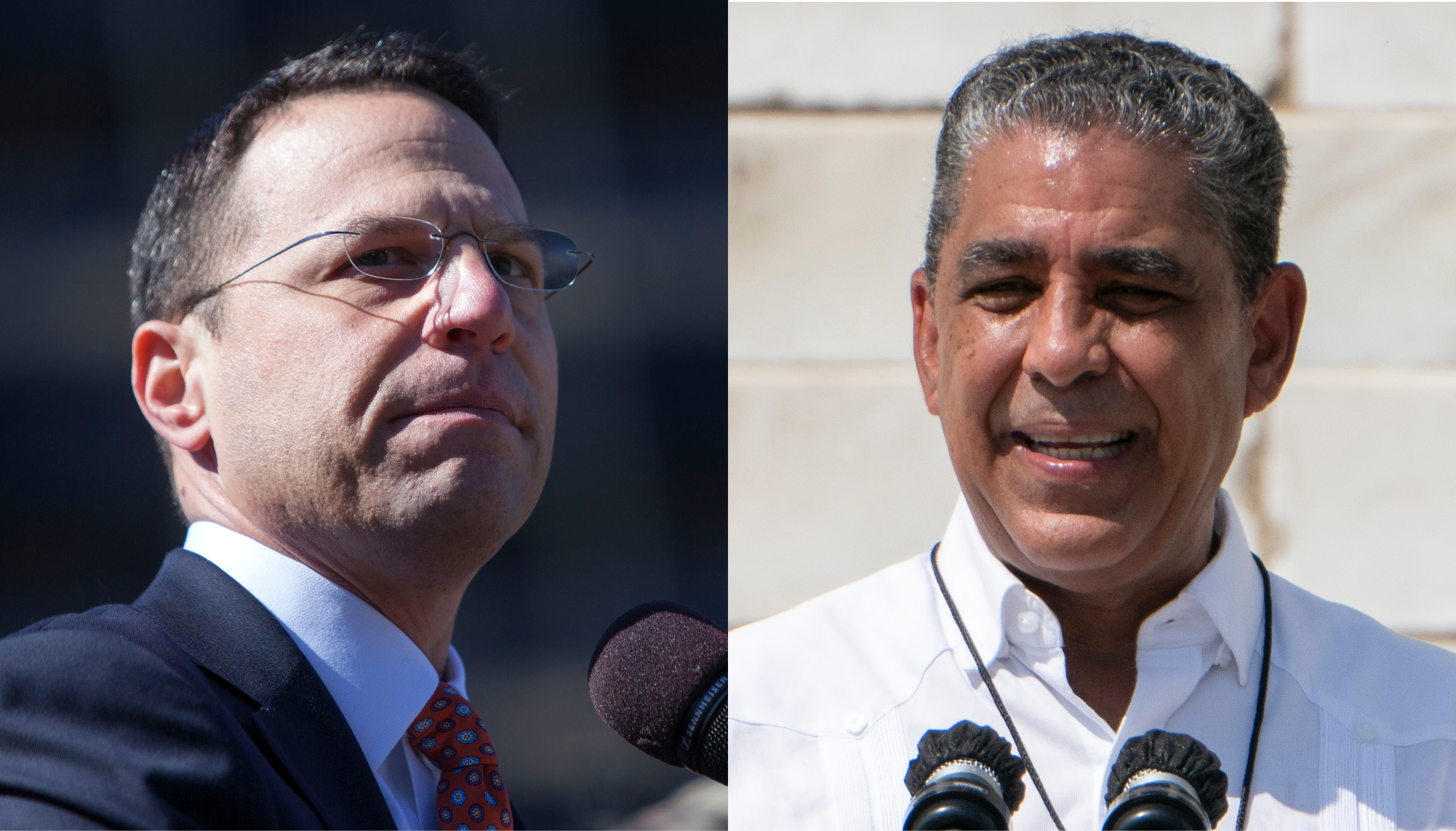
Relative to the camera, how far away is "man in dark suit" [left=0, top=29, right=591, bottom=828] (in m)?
2.02

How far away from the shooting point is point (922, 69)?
280cm

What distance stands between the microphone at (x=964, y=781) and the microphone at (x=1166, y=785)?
109 millimetres

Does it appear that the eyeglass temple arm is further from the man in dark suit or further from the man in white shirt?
the man in white shirt

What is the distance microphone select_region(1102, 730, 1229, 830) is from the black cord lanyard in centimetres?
78

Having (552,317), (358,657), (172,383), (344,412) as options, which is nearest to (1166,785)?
(358,657)

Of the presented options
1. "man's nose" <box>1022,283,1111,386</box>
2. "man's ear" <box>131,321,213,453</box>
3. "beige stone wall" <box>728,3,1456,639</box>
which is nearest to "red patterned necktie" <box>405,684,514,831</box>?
"beige stone wall" <box>728,3,1456,639</box>

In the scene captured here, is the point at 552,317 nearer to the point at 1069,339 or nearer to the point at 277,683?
the point at 277,683

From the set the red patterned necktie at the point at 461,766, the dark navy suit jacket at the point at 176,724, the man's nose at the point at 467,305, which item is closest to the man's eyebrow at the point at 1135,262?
the man's nose at the point at 467,305

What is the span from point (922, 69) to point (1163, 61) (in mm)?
722

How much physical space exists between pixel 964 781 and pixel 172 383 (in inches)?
84.3

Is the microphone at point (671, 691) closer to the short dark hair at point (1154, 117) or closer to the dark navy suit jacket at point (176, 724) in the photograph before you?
the dark navy suit jacket at point (176, 724)

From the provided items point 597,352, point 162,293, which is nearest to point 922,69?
point 162,293

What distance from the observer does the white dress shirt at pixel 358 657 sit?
7.11 feet

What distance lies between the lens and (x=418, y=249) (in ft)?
8.29
